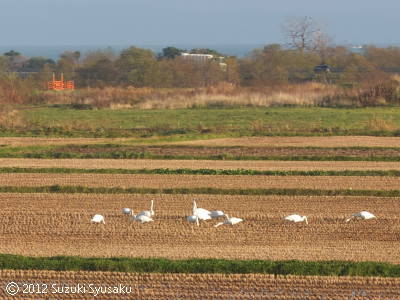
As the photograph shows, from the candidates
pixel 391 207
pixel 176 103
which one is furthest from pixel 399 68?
pixel 391 207

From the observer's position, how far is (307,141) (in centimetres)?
3064

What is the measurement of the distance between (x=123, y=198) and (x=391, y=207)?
19.3ft

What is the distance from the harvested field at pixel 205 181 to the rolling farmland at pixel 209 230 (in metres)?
0.03

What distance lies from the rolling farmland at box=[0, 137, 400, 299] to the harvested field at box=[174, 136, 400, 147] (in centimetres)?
685

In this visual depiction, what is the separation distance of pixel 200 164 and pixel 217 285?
12.8 m

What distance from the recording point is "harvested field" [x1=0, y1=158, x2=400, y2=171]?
80.1 ft

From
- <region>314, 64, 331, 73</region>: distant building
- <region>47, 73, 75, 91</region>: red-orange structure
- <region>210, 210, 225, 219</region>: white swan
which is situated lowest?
<region>47, 73, 75, 91</region>: red-orange structure

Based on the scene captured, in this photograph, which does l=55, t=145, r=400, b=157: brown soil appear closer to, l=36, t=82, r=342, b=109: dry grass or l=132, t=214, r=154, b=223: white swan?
l=132, t=214, r=154, b=223: white swan

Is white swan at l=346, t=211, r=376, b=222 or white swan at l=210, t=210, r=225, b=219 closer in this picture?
white swan at l=210, t=210, r=225, b=219

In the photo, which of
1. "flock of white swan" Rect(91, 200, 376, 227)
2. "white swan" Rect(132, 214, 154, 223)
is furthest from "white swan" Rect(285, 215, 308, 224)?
"white swan" Rect(132, 214, 154, 223)

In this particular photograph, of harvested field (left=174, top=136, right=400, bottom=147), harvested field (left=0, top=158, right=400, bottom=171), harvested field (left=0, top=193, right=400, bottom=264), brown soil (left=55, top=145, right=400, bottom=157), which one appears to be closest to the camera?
harvested field (left=0, top=193, right=400, bottom=264)

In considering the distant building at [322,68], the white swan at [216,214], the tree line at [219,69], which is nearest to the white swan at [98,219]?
the white swan at [216,214]

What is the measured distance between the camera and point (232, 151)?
92.6 feet

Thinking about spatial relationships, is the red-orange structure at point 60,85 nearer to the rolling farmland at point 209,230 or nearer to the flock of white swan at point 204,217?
the rolling farmland at point 209,230
